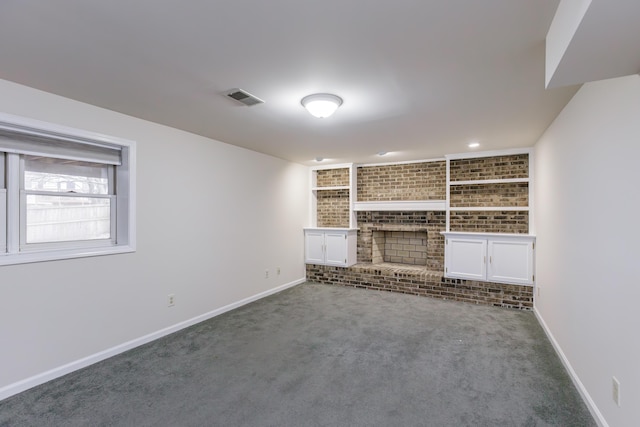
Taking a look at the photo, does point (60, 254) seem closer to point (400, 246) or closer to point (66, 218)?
point (66, 218)

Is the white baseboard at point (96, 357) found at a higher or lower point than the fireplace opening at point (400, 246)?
lower

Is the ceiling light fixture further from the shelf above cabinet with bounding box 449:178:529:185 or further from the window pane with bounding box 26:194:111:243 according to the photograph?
the shelf above cabinet with bounding box 449:178:529:185

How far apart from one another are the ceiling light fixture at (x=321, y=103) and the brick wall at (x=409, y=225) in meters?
3.39

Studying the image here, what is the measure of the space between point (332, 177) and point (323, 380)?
4136 mm

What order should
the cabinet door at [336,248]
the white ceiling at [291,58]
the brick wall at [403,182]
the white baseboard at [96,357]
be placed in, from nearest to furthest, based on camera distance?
1. the white ceiling at [291,58]
2. the white baseboard at [96,357]
3. the brick wall at [403,182]
4. the cabinet door at [336,248]

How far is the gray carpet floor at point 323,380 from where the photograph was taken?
6.83 ft

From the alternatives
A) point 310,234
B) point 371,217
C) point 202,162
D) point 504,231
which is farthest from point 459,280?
point 202,162

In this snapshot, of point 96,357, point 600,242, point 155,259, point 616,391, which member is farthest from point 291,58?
point 96,357

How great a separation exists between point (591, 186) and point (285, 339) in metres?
2.94

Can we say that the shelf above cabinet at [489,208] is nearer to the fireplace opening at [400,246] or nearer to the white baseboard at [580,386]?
the fireplace opening at [400,246]

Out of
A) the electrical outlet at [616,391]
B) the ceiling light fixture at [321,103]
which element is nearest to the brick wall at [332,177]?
the ceiling light fixture at [321,103]

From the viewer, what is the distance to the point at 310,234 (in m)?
5.96

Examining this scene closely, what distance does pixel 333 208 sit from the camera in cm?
615

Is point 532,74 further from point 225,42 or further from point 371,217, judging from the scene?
point 371,217
